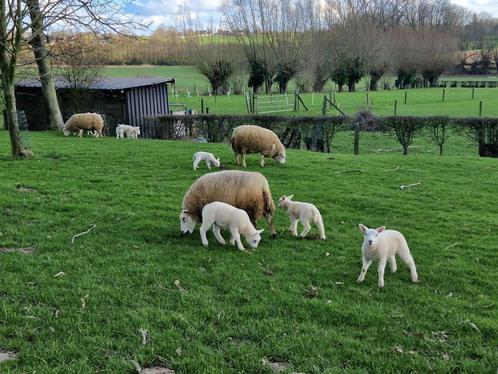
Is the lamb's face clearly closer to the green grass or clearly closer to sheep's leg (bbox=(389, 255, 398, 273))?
the green grass

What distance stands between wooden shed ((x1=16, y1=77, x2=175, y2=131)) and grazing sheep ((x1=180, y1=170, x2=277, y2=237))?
2075 centimetres

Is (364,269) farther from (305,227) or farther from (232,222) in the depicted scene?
(232,222)

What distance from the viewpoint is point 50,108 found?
2589 cm

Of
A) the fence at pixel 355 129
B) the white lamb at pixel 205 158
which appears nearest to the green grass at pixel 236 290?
the white lamb at pixel 205 158

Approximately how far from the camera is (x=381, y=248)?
639 cm

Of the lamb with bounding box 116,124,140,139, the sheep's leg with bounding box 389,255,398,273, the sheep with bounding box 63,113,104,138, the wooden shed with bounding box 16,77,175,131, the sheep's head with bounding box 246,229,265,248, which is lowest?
the sheep's leg with bounding box 389,255,398,273

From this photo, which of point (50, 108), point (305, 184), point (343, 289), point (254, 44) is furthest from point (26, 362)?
point (254, 44)

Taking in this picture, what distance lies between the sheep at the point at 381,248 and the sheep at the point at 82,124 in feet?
64.3

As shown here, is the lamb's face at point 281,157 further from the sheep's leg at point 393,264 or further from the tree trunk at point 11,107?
the sheep's leg at point 393,264

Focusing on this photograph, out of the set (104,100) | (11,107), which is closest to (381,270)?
(11,107)

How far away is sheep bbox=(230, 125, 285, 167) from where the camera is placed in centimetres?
1492

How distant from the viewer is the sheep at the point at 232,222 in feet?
24.8

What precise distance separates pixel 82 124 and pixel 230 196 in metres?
17.3

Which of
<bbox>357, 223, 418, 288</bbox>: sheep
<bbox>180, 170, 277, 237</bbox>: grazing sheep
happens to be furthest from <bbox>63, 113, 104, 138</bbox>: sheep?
<bbox>357, 223, 418, 288</bbox>: sheep
